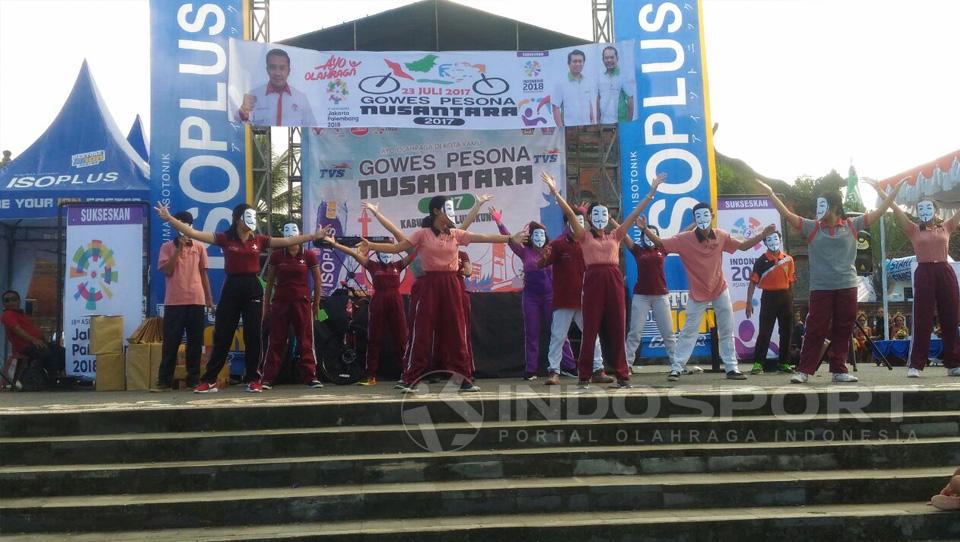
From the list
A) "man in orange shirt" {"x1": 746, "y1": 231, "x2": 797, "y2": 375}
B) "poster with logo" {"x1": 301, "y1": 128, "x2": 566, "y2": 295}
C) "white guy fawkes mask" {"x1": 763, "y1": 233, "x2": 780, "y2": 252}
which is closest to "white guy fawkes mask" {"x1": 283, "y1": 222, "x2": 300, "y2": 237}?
"poster with logo" {"x1": 301, "y1": 128, "x2": 566, "y2": 295}

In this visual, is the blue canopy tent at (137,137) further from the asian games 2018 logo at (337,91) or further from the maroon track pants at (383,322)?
the maroon track pants at (383,322)

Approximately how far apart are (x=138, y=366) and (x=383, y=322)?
9.56 ft

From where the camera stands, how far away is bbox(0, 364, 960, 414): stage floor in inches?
259

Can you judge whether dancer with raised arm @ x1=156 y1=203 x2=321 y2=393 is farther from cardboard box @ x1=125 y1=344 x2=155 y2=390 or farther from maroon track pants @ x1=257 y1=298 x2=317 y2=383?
cardboard box @ x1=125 y1=344 x2=155 y2=390

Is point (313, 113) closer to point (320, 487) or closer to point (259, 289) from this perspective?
point (259, 289)

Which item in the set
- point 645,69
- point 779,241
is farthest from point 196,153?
point 779,241

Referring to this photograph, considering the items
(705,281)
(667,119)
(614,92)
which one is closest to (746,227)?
(667,119)

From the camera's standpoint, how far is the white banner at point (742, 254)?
11281mm

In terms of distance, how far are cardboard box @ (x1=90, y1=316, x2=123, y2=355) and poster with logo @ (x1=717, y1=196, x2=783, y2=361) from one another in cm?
801

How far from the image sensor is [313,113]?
421 inches

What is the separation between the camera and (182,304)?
27.3 feet

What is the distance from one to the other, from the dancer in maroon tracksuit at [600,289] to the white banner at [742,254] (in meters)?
4.04

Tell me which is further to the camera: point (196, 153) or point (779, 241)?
point (196, 153)

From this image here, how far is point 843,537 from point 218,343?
19.0ft
